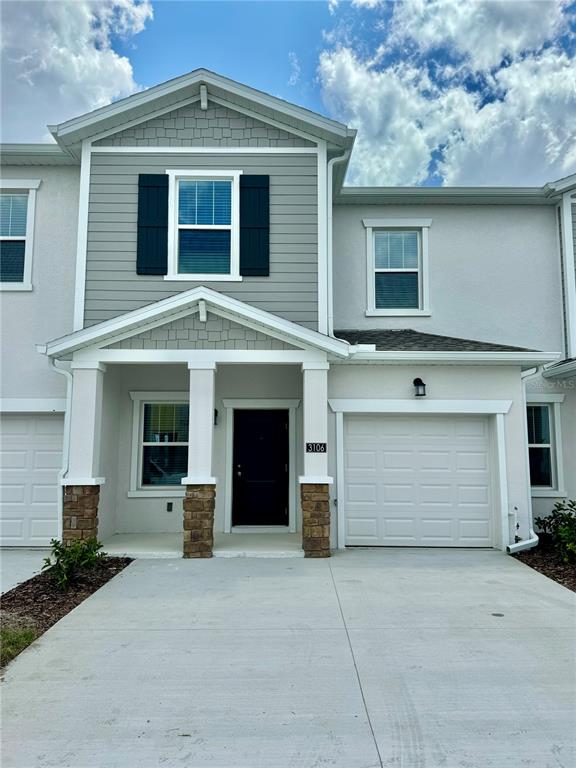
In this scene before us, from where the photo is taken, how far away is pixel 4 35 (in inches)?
426

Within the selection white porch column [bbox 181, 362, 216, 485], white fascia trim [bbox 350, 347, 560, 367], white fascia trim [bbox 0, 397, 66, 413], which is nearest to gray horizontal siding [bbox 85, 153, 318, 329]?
white fascia trim [bbox 350, 347, 560, 367]

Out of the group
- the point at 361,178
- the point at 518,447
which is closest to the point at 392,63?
the point at 361,178

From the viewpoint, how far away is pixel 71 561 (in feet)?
21.2

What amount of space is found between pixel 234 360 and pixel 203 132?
3.95 m

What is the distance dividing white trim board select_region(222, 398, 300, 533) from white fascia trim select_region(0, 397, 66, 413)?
8.97 ft

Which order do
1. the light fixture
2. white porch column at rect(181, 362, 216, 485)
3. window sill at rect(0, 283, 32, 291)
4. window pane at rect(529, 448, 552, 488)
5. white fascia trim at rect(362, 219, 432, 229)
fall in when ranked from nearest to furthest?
1. white porch column at rect(181, 362, 216, 485)
2. the light fixture
3. window sill at rect(0, 283, 32, 291)
4. window pane at rect(529, 448, 552, 488)
5. white fascia trim at rect(362, 219, 432, 229)

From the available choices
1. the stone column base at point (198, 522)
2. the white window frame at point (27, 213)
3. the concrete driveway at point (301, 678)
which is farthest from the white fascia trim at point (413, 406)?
the white window frame at point (27, 213)

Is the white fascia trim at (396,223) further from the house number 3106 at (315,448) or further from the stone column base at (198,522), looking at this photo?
the stone column base at (198,522)

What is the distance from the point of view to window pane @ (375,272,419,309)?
399 inches

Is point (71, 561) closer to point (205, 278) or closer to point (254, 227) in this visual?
point (205, 278)

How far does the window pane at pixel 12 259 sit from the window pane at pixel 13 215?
0.16m

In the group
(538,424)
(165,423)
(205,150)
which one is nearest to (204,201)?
(205,150)

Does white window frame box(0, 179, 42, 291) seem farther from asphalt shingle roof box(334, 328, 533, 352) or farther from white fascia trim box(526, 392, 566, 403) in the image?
white fascia trim box(526, 392, 566, 403)

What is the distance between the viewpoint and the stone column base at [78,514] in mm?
Answer: 7598
